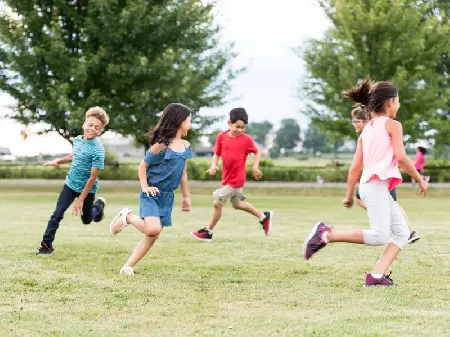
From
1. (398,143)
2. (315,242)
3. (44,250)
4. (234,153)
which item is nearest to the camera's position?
(398,143)

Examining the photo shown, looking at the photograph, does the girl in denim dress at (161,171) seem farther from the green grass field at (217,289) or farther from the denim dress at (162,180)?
the green grass field at (217,289)

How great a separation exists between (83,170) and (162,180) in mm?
1928

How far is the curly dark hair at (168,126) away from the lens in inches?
314

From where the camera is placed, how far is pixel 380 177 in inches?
282

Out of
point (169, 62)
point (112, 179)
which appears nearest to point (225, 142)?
point (169, 62)

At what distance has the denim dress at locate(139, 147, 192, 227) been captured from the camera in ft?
26.2

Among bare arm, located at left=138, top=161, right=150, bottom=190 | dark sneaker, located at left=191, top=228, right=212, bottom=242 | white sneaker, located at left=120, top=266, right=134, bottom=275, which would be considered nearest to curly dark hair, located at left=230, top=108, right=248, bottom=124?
dark sneaker, located at left=191, top=228, right=212, bottom=242

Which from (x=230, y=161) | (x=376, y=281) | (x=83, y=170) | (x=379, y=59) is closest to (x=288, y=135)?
(x=379, y=59)

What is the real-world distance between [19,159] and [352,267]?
51.5m

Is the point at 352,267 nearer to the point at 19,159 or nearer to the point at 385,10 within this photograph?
the point at 385,10

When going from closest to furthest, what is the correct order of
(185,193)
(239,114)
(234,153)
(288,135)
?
(185,193) < (239,114) < (234,153) < (288,135)

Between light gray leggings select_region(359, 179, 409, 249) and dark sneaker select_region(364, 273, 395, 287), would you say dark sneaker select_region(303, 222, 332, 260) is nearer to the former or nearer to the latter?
light gray leggings select_region(359, 179, 409, 249)

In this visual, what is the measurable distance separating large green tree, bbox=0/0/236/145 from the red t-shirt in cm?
1687

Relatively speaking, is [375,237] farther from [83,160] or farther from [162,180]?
[83,160]
